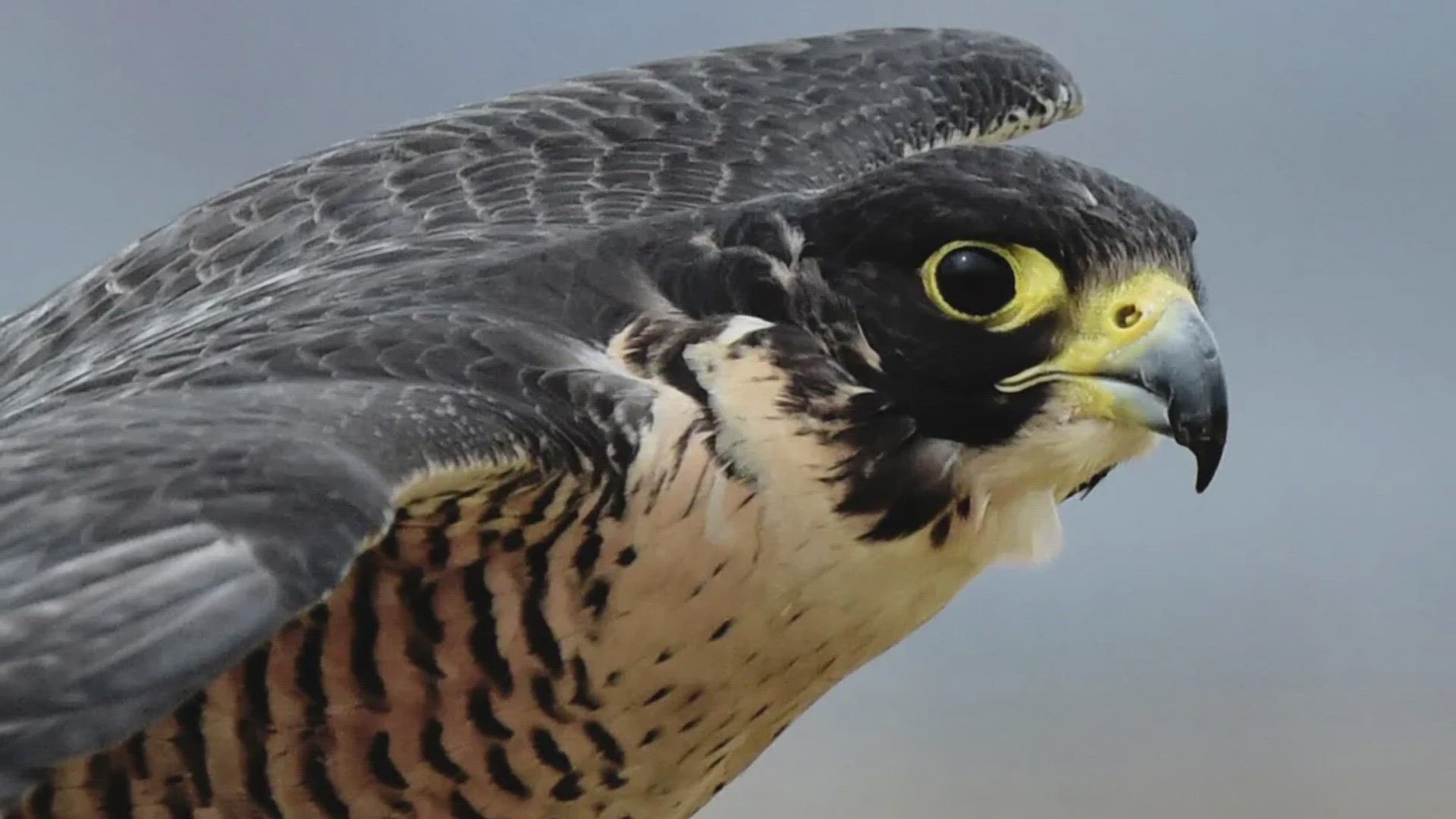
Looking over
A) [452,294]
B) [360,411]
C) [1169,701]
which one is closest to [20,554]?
[360,411]

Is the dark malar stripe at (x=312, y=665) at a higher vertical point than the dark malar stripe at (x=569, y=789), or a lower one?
higher

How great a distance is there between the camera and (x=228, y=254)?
1.51 meters

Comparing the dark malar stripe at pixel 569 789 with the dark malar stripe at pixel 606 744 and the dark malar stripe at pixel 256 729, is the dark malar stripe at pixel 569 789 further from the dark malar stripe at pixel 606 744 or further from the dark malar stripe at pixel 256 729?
the dark malar stripe at pixel 256 729

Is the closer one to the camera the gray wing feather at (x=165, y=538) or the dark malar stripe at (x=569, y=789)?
the gray wing feather at (x=165, y=538)

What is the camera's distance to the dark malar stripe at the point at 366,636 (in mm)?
1110

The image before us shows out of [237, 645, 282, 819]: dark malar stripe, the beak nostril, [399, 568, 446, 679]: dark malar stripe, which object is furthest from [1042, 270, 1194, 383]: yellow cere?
[237, 645, 282, 819]: dark malar stripe

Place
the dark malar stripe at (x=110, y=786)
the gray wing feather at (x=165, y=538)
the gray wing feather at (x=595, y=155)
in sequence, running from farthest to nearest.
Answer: the gray wing feather at (x=595, y=155)
the dark malar stripe at (x=110, y=786)
the gray wing feather at (x=165, y=538)

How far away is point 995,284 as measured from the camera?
1.09 m

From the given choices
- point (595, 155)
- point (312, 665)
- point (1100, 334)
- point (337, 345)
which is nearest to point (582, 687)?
point (312, 665)

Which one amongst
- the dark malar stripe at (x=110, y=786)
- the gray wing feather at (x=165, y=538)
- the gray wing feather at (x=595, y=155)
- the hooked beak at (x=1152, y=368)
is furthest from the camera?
the gray wing feather at (x=595, y=155)

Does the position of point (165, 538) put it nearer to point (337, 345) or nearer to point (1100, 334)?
point (337, 345)

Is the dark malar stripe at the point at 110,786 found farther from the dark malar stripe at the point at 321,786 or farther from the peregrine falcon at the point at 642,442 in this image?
the dark malar stripe at the point at 321,786

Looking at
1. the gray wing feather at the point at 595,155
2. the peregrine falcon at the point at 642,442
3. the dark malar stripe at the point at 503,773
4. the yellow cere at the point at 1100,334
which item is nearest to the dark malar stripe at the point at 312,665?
the peregrine falcon at the point at 642,442

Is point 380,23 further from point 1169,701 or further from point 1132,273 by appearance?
point 1132,273
